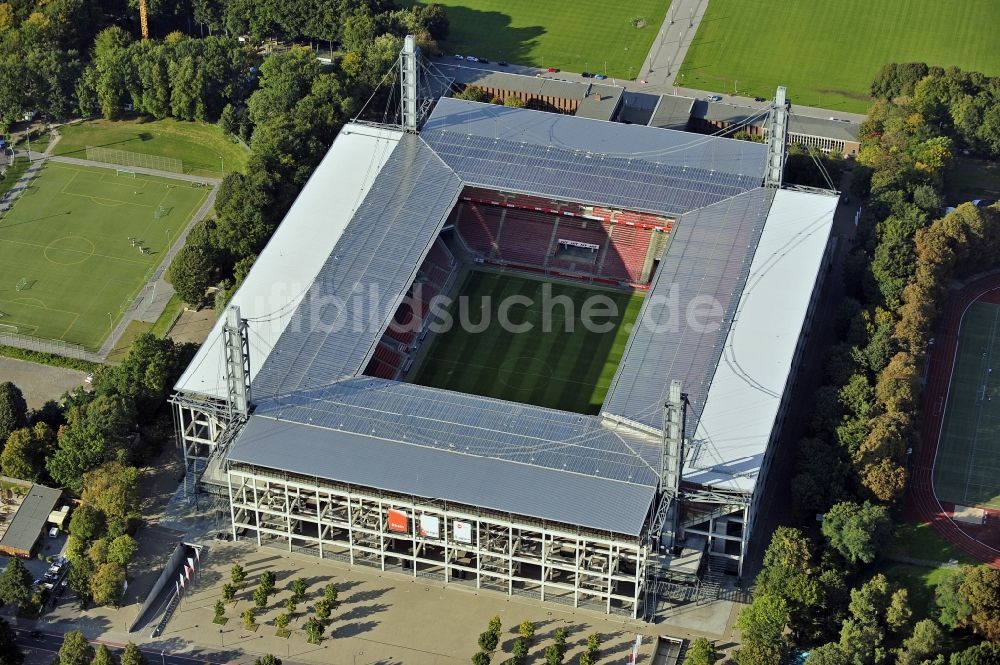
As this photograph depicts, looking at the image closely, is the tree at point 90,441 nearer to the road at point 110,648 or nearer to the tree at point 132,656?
the road at point 110,648

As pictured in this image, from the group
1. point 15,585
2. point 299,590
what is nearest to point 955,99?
point 299,590

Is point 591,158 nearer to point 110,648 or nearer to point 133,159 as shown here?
point 133,159

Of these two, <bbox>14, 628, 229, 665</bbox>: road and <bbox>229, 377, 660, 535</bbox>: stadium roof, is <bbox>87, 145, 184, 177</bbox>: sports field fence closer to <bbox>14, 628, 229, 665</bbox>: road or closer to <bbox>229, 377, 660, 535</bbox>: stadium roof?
<bbox>229, 377, 660, 535</bbox>: stadium roof

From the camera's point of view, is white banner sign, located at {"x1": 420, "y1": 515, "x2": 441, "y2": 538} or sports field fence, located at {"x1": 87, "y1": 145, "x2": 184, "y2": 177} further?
sports field fence, located at {"x1": 87, "y1": 145, "x2": 184, "y2": 177}

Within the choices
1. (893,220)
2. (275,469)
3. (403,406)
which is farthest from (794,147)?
(275,469)

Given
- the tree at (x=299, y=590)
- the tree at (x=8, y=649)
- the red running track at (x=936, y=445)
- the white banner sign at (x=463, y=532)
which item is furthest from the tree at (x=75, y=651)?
the red running track at (x=936, y=445)

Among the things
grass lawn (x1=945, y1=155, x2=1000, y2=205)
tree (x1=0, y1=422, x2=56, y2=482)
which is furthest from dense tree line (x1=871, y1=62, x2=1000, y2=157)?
tree (x1=0, y1=422, x2=56, y2=482)
